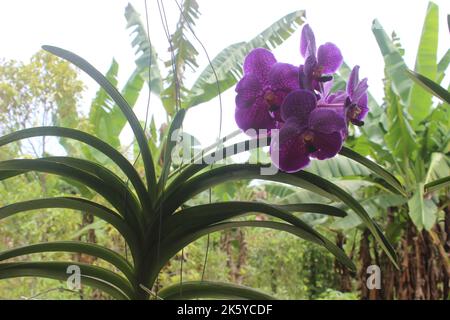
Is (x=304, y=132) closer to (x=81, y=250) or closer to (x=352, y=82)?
(x=352, y=82)

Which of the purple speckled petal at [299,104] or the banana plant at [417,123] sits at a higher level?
the banana plant at [417,123]

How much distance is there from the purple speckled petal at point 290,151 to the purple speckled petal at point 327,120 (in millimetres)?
12

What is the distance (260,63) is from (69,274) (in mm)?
238

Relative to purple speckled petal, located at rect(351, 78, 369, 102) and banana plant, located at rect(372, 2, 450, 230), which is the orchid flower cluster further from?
banana plant, located at rect(372, 2, 450, 230)

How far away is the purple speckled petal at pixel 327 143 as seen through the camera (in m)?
0.40

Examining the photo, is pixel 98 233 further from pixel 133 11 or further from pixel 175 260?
pixel 133 11

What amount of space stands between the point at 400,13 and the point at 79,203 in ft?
5.76

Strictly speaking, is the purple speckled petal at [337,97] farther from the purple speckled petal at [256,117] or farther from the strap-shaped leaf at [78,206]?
the strap-shaped leaf at [78,206]

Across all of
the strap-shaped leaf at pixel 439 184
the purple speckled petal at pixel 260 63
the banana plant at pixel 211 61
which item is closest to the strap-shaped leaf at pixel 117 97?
the purple speckled petal at pixel 260 63

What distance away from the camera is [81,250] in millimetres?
458

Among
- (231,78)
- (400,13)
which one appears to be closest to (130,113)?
(231,78)

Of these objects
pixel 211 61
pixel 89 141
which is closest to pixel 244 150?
pixel 89 141

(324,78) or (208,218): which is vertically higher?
(324,78)

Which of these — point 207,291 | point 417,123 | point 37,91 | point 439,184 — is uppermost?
point 37,91
